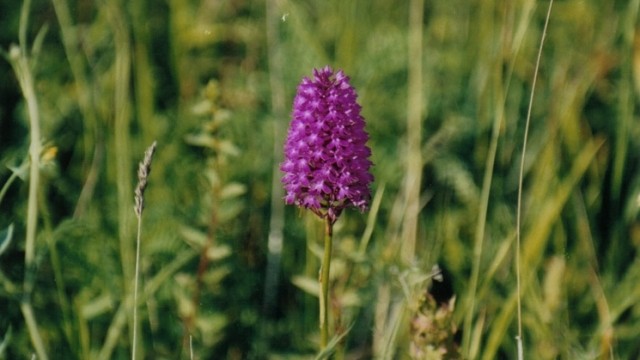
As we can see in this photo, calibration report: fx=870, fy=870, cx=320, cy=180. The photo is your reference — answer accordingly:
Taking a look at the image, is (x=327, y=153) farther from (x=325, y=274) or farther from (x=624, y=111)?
(x=624, y=111)

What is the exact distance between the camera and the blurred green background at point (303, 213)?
166 cm

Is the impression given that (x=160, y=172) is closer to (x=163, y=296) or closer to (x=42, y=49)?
(x=163, y=296)

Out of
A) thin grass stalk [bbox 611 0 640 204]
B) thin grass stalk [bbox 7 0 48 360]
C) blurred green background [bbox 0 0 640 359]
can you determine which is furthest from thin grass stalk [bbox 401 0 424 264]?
thin grass stalk [bbox 7 0 48 360]

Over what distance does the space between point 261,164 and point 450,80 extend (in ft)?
2.04

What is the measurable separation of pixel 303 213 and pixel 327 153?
76 cm

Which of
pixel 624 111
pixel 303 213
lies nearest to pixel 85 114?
pixel 303 213

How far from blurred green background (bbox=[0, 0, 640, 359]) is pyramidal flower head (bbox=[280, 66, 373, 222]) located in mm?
242

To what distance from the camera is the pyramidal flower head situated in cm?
117

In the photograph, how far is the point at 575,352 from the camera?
1518 millimetres

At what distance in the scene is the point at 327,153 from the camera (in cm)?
118

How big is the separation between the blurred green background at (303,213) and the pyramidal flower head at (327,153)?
0.24m

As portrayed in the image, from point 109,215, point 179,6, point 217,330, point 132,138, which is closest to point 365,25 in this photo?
point 179,6

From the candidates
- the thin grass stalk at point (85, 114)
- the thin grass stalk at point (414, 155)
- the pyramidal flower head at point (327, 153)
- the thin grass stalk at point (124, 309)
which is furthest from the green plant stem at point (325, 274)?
the thin grass stalk at point (85, 114)

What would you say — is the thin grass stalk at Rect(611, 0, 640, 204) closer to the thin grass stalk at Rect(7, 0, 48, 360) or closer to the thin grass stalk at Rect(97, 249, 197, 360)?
the thin grass stalk at Rect(97, 249, 197, 360)
